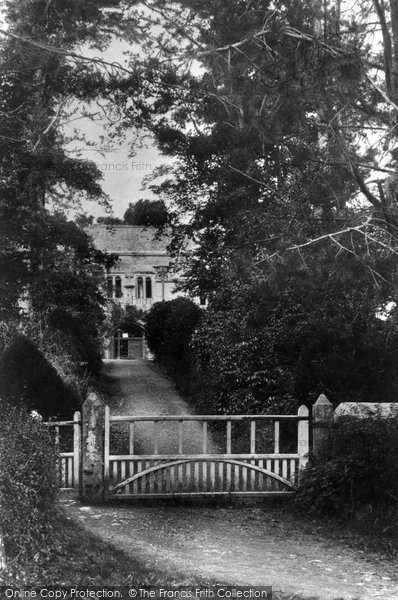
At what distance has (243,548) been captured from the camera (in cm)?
768

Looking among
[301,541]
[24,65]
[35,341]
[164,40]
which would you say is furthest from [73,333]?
[301,541]

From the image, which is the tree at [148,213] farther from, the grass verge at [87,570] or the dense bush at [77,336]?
the grass verge at [87,570]

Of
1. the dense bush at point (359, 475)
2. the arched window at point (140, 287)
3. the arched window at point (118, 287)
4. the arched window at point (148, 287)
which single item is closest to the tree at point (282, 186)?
the dense bush at point (359, 475)

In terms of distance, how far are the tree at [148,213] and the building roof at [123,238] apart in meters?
0.27

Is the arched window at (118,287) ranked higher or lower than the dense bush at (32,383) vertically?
higher

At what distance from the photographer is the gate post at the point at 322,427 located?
9562 millimetres

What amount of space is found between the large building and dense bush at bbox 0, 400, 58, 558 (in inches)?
424

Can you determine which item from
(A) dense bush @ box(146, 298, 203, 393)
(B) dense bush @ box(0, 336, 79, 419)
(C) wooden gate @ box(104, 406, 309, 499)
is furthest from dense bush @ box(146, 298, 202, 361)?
(C) wooden gate @ box(104, 406, 309, 499)

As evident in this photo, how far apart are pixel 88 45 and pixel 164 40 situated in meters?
1.78

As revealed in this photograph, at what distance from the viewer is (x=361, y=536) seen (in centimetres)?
807

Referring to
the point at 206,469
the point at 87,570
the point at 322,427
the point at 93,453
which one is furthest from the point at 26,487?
the point at 322,427

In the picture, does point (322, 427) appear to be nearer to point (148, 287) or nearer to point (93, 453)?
point (93, 453)

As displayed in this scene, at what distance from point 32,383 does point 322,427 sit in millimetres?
6613

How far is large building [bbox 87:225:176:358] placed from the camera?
1916 centimetres
